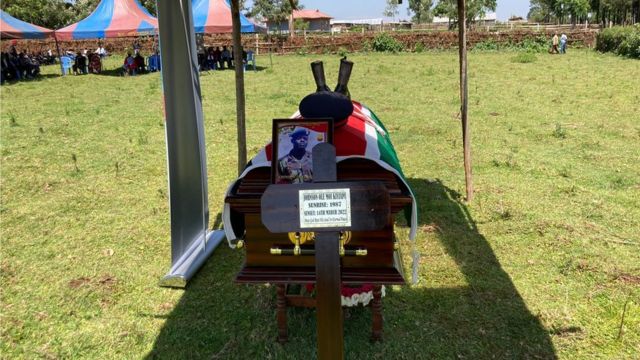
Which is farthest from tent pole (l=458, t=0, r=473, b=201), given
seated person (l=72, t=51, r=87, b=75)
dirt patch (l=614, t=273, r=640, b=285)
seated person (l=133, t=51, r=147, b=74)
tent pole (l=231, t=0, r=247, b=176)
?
seated person (l=72, t=51, r=87, b=75)

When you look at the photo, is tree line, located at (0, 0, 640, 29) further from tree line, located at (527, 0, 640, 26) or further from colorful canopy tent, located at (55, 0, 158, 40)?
colorful canopy tent, located at (55, 0, 158, 40)

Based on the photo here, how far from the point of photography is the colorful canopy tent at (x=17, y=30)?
55.9 feet

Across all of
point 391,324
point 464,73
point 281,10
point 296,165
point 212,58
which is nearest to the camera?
point 296,165

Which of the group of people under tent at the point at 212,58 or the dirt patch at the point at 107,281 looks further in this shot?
the group of people under tent at the point at 212,58

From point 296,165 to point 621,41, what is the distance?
1081 inches

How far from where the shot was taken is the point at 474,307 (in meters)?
3.68

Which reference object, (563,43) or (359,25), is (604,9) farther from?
(563,43)

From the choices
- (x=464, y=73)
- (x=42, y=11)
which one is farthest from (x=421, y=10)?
(x=464, y=73)

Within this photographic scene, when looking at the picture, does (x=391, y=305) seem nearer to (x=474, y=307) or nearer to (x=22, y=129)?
(x=474, y=307)

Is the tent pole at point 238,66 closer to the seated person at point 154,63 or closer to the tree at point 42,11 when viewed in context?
the seated person at point 154,63

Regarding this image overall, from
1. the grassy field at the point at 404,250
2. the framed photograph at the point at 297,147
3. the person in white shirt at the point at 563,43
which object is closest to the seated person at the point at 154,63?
the grassy field at the point at 404,250

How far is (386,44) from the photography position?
3183cm

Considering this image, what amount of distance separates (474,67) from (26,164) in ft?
57.7

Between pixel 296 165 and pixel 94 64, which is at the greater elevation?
pixel 94 64
